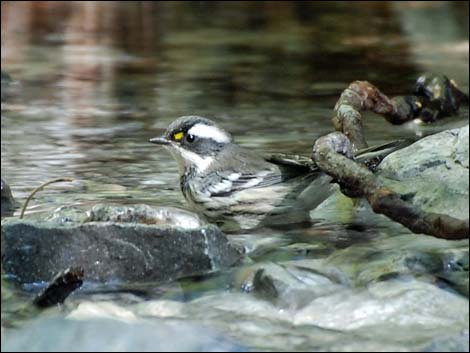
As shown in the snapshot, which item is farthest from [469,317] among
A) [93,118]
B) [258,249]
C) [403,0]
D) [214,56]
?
[403,0]

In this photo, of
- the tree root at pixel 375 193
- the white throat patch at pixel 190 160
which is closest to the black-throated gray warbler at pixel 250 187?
the white throat patch at pixel 190 160

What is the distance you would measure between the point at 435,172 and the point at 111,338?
1989 mm

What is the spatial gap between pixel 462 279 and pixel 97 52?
796 cm

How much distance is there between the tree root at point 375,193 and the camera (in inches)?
174

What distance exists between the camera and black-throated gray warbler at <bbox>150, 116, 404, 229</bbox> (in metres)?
5.68

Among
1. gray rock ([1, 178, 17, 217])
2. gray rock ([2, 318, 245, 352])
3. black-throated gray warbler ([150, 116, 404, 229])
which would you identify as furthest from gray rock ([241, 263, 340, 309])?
gray rock ([1, 178, 17, 217])

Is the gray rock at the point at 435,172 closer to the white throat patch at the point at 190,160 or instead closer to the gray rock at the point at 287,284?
the gray rock at the point at 287,284

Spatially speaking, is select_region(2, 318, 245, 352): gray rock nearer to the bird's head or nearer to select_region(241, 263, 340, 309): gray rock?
select_region(241, 263, 340, 309): gray rock

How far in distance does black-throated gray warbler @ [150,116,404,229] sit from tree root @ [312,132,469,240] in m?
0.43

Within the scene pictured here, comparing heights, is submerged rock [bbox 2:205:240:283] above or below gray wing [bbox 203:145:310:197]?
above

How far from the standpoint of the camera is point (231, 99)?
31.0 ft

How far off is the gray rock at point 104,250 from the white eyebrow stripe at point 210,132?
1.56 m

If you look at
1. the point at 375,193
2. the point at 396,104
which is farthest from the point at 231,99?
the point at 375,193

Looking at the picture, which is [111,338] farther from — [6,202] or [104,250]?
[6,202]
